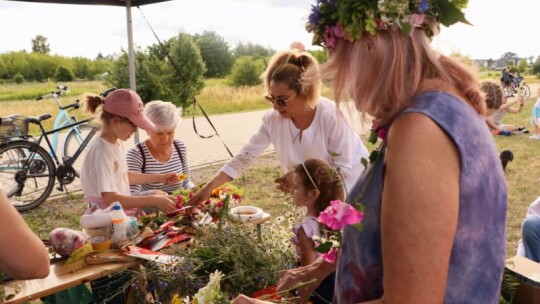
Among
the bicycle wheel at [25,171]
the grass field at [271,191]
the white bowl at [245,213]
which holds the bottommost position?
the grass field at [271,191]

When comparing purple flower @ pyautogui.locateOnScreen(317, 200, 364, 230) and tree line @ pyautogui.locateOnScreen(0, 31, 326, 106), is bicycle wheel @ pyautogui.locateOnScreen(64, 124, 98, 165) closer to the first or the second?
tree line @ pyautogui.locateOnScreen(0, 31, 326, 106)

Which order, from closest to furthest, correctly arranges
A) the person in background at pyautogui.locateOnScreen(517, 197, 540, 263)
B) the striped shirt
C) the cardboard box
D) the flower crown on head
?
1. the flower crown on head
2. the cardboard box
3. the person in background at pyautogui.locateOnScreen(517, 197, 540, 263)
4. the striped shirt

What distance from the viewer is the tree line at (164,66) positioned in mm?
13211

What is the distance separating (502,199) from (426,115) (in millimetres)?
253

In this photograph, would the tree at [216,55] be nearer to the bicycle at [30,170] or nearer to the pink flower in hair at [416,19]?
the bicycle at [30,170]

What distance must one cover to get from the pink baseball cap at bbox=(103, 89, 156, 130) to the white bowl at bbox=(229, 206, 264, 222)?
33.3 inches

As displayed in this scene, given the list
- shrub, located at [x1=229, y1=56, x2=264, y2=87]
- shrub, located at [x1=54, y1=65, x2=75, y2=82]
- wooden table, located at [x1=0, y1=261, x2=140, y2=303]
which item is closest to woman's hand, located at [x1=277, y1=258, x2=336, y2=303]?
wooden table, located at [x1=0, y1=261, x2=140, y2=303]

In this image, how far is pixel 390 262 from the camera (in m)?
0.87

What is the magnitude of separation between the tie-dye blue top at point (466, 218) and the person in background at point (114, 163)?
193 cm

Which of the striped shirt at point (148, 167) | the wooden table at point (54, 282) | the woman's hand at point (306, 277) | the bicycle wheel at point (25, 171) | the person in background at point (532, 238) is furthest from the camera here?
the bicycle wheel at point (25, 171)

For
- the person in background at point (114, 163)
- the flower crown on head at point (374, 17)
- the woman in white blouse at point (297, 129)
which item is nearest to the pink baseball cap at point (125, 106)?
the person in background at point (114, 163)

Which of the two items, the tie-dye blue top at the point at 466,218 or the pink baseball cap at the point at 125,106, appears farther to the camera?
the pink baseball cap at the point at 125,106

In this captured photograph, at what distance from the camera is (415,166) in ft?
2.73

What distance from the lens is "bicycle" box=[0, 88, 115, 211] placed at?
17.7 ft
